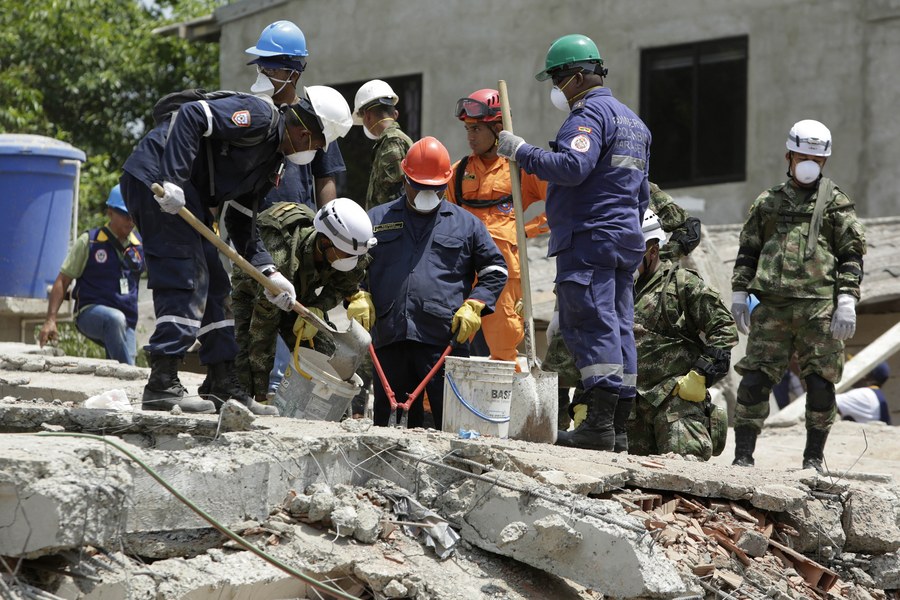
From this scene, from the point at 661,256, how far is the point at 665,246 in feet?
0.25

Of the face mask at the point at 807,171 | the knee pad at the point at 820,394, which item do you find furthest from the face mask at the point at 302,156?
the knee pad at the point at 820,394

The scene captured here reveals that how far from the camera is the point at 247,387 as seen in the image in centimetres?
672

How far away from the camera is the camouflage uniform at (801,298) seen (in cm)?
707

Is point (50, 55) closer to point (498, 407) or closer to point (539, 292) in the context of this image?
point (539, 292)

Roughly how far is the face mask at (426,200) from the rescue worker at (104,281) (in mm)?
3328

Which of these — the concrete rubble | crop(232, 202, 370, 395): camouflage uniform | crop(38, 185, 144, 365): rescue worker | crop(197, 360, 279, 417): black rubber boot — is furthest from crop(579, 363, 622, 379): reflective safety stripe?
crop(38, 185, 144, 365): rescue worker

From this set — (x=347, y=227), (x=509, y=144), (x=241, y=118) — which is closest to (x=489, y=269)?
(x=509, y=144)

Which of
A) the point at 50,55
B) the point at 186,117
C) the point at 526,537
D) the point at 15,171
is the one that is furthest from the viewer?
the point at 50,55

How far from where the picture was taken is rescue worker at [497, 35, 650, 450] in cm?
579

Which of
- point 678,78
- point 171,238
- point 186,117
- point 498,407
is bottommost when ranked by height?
point 498,407

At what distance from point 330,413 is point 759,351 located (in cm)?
267

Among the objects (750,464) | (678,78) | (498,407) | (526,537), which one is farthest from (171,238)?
(678,78)

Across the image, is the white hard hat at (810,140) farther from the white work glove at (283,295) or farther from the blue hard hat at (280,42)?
the white work glove at (283,295)

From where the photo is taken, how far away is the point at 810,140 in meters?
7.17
